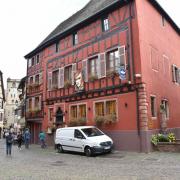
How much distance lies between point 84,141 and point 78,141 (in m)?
0.69

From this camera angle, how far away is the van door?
51.5ft

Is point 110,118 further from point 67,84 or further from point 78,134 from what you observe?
point 67,84

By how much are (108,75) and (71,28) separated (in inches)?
247

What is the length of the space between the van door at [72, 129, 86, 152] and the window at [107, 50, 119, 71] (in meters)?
5.12

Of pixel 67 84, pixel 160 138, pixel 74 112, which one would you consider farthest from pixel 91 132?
pixel 67 84

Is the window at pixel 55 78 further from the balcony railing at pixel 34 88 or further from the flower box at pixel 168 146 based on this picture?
the flower box at pixel 168 146

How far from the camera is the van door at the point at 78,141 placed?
15695 mm

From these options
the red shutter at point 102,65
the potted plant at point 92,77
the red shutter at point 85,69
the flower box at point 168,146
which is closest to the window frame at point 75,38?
the red shutter at point 85,69

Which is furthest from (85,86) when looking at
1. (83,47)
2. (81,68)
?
(83,47)

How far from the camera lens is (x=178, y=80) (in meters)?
23.1

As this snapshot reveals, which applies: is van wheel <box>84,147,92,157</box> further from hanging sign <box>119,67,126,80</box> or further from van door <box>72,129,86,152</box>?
hanging sign <box>119,67,126,80</box>

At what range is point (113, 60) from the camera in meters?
18.3

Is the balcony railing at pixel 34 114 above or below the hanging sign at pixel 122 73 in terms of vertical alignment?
below

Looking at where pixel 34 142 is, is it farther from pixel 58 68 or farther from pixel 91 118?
pixel 91 118
